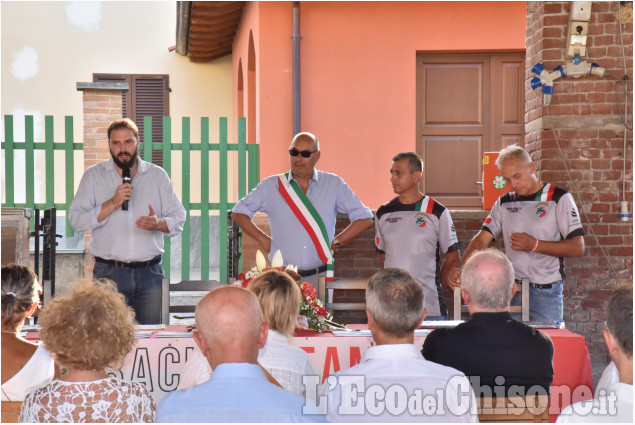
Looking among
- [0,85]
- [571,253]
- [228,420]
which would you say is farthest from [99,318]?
[0,85]

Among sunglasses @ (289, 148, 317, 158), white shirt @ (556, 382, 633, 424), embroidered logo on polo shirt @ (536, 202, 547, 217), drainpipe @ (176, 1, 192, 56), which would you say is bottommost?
white shirt @ (556, 382, 633, 424)

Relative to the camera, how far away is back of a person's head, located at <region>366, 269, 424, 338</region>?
2738mm

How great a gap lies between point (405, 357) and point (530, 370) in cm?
59

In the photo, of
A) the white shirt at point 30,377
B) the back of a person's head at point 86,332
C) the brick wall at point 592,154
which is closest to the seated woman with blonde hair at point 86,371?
the back of a person's head at point 86,332

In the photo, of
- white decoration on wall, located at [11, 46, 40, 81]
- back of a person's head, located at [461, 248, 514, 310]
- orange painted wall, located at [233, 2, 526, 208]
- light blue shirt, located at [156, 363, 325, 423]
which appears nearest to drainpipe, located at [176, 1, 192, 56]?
orange painted wall, located at [233, 2, 526, 208]

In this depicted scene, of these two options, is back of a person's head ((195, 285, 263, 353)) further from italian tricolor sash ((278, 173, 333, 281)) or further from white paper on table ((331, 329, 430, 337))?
italian tricolor sash ((278, 173, 333, 281))

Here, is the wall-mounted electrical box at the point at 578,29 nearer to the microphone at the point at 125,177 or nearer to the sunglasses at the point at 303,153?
the sunglasses at the point at 303,153

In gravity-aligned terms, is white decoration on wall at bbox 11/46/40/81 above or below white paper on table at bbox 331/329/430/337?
above

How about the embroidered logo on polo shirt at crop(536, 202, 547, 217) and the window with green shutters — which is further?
the window with green shutters

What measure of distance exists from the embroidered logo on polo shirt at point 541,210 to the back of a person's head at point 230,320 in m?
3.31

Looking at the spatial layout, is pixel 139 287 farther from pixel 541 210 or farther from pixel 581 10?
pixel 581 10

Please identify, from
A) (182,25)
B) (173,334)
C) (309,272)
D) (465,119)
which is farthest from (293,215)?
(182,25)

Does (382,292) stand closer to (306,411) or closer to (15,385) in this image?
(306,411)

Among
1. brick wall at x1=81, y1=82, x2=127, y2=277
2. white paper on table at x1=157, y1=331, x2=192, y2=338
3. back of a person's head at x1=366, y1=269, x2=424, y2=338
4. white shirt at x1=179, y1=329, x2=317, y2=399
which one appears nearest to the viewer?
back of a person's head at x1=366, y1=269, x2=424, y2=338
